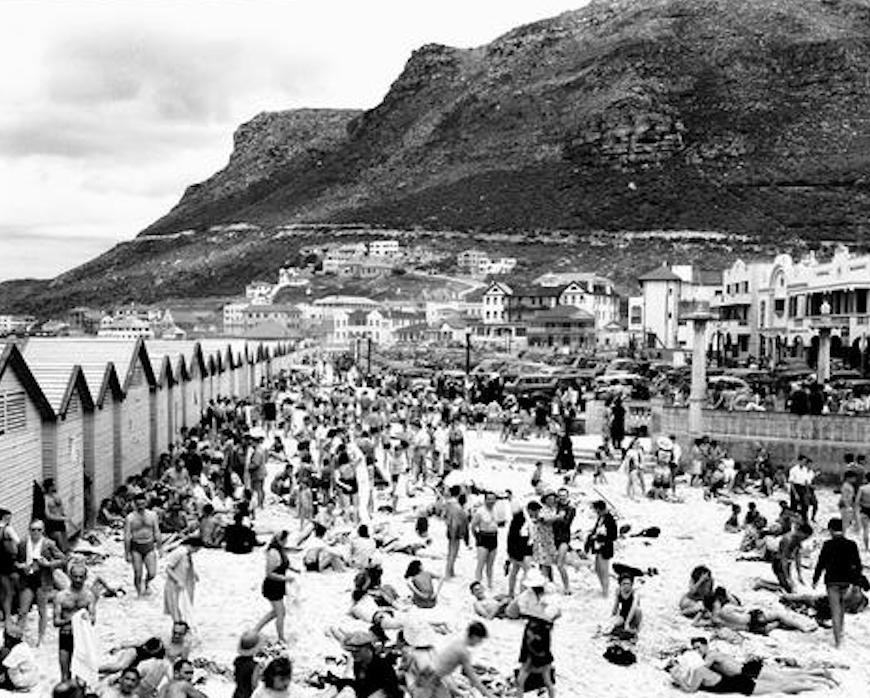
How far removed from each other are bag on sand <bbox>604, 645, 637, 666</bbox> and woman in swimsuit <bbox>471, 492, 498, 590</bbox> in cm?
241

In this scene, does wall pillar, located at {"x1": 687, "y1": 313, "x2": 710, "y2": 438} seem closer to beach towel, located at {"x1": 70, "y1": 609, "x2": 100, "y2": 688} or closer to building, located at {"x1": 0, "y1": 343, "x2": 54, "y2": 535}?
building, located at {"x1": 0, "y1": 343, "x2": 54, "y2": 535}

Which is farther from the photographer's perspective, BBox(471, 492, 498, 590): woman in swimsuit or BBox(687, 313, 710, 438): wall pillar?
BBox(687, 313, 710, 438): wall pillar

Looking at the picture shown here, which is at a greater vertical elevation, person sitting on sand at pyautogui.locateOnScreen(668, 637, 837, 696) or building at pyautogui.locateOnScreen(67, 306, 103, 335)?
building at pyautogui.locateOnScreen(67, 306, 103, 335)

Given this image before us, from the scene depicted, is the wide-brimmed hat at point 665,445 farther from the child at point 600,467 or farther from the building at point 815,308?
the building at point 815,308

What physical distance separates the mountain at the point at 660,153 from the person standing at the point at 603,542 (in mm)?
111928

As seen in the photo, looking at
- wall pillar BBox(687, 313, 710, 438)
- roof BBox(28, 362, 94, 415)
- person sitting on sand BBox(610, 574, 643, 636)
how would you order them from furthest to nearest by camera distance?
1. wall pillar BBox(687, 313, 710, 438)
2. roof BBox(28, 362, 94, 415)
3. person sitting on sand BBox(610, 574, 643, 636)

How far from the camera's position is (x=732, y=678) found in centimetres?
1024

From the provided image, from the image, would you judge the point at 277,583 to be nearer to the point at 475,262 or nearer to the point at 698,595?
the point at 698,595

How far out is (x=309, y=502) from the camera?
17016 millimetres

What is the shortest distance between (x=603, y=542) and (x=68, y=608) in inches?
261

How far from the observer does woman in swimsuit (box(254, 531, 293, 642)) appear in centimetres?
1056

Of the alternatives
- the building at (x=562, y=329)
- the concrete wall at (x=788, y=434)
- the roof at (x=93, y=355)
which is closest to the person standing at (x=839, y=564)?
the roof at (x=93, y=355)

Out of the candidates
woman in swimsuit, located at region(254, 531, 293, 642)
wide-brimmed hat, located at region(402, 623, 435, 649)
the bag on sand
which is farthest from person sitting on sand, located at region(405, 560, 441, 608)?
wide-brimmed hat, located at region(402, 623, 435, 649)

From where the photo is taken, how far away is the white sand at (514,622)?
10.6m
